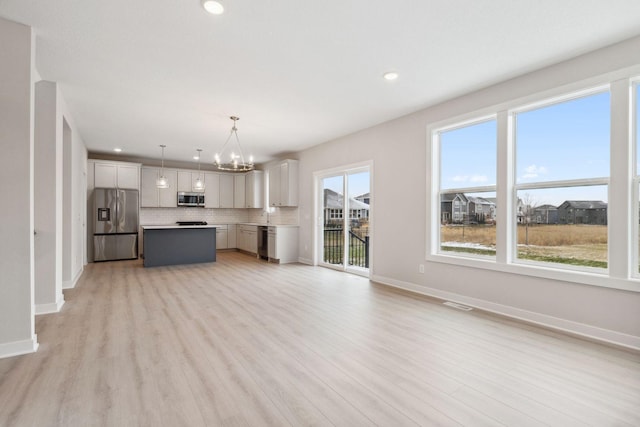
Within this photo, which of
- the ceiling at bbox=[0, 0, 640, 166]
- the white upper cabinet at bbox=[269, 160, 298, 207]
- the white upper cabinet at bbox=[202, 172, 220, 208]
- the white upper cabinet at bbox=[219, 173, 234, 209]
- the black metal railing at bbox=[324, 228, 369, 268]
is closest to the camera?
the ceiling at bbox=[0, 0, 640, 166]

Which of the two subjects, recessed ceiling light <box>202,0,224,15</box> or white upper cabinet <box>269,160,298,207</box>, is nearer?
recessed ceiling light <box>202,0,224,15</box>

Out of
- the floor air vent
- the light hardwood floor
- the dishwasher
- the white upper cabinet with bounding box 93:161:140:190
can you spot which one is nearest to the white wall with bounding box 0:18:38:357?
the light hardwood floor

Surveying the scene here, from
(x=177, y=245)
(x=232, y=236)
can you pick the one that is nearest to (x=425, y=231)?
(x=177, y=245)

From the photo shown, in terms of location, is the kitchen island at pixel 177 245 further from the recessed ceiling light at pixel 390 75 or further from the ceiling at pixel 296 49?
the recessed ceiling light at pixel 390 75

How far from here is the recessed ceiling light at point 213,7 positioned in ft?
7.61

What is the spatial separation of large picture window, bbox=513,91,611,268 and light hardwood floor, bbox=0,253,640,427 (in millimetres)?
911

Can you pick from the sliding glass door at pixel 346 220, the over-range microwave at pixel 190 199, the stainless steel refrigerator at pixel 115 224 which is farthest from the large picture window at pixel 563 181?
the over-range microwave at pixel 190 199

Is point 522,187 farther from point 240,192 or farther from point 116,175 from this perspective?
point 116,175

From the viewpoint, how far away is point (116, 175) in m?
7.80

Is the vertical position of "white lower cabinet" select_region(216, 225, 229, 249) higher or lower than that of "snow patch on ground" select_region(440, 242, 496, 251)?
Answer: lower

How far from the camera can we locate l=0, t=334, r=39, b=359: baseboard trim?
101 inches

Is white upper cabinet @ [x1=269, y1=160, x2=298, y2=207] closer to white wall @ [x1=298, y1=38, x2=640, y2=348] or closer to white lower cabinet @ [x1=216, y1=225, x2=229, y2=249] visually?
white wall @ [x1=298, y1=38, x2=640, y2=348]

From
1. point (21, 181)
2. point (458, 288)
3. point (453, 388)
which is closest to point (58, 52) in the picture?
point (21, 181)

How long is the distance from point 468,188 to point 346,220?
107 inches
